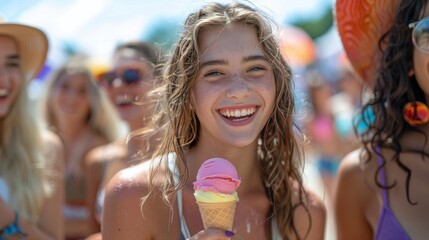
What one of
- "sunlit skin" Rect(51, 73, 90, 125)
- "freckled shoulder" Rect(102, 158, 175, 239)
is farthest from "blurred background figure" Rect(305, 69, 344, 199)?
"freckled shoulder" Rect(102, 158, 175, 239)

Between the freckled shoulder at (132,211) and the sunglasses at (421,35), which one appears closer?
the freckled shoulder at (132,211)

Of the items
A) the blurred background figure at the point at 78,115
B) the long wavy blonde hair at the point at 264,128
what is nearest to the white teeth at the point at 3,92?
the long wavy blonde hair at the point at 264,128

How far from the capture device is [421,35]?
351cm

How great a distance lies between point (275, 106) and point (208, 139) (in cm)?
34

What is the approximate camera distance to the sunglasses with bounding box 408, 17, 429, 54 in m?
3.48

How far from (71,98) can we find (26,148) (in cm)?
294

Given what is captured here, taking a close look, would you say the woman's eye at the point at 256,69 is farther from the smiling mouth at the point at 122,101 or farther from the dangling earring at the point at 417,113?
the smiling mouth at the point at 122,101

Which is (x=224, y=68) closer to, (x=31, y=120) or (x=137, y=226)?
(x=137, y=226)

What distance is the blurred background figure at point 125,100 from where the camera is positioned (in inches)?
223

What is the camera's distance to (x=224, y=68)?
3.20m

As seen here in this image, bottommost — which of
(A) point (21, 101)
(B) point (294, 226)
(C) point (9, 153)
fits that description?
(B) point (294, 226)

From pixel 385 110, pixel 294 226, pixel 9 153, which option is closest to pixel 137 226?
pixel 294 226

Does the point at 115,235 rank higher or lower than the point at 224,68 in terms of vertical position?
lower

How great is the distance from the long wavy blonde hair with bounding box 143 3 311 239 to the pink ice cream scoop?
1.45 ft
